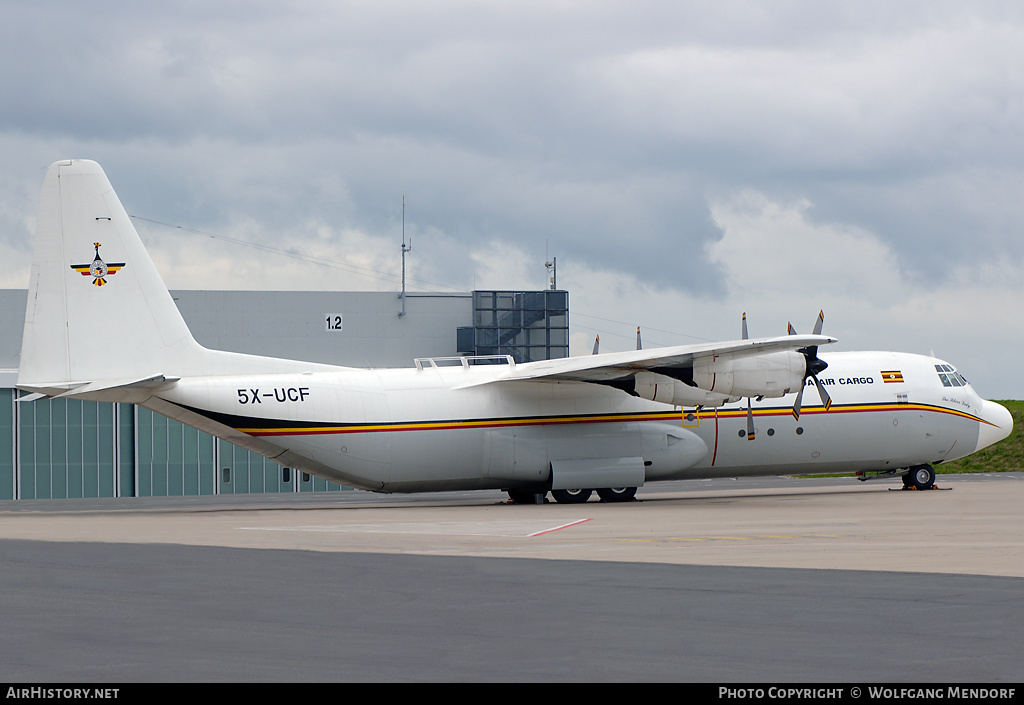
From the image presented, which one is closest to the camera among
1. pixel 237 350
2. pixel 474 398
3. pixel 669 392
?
pixel 669 392

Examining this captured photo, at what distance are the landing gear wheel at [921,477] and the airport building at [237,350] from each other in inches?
848

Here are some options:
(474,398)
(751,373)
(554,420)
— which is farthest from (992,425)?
(474,398)

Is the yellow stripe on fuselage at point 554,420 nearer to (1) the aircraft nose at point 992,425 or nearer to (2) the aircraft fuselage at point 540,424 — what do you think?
(2) the aircraft fuselage at point 540,424

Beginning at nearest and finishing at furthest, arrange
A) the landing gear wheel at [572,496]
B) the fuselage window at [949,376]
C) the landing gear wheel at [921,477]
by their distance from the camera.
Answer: the landing gear wheel at [572,496]
the fuselage window at [949,376]
the landing gear wheel at [921,477]

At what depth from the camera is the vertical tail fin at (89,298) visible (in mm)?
28141

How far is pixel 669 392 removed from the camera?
102 ft

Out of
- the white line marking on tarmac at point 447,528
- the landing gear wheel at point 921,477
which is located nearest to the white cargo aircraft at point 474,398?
the landing gear wheel at point 921,477

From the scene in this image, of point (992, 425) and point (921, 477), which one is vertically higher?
point (992, 425)

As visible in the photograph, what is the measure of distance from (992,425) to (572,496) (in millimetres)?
14555

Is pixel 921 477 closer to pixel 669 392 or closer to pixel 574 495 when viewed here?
pixel 669 392

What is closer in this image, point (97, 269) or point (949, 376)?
point (97, 269)

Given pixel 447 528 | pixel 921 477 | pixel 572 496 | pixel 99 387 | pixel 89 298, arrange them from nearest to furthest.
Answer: pixel 447 528, pixel 99 387, pixel 89 298, pixel 572 496, pixel 921 477

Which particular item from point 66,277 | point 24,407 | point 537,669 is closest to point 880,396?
point 66,277

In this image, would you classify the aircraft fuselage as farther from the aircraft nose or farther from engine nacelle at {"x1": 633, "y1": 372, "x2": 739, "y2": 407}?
engine nacelle at {"x1": 633, "y1": 372, "x2": 739, "y2": 407}
